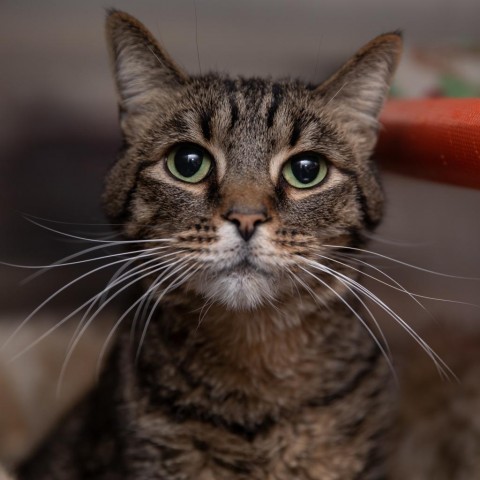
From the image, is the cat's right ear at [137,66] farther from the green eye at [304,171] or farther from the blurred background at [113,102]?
the blurred background at [113,102]

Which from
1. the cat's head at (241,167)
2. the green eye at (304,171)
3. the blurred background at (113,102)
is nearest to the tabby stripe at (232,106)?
the cat's head at (241,167)

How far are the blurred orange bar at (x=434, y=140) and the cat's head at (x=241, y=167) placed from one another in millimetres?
99

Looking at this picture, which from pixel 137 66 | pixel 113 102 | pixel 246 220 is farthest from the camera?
pixel 113 102

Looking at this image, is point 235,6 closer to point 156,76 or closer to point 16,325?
point 156,76

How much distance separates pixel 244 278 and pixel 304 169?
24 centimetres

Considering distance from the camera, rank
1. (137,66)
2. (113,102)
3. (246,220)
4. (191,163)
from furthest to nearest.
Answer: (113,102), (137,66), (191,163), (246,220)

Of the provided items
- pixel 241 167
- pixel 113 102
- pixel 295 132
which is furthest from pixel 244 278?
pixel 113 102

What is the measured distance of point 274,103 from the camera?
3.93 ft

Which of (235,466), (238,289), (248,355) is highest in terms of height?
(238,289)

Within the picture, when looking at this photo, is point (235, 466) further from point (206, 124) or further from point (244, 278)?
point (206, 124)

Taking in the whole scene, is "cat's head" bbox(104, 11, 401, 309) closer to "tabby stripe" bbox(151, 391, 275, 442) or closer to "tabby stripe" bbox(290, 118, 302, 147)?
"tabby stripe" bbox(290, 118, 302, 147)

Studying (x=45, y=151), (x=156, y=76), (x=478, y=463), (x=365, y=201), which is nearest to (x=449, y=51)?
(x=365, y=201)

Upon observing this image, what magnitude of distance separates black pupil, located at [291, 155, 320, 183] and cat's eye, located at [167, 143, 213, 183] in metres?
0.15

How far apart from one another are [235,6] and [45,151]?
28.6 inches
